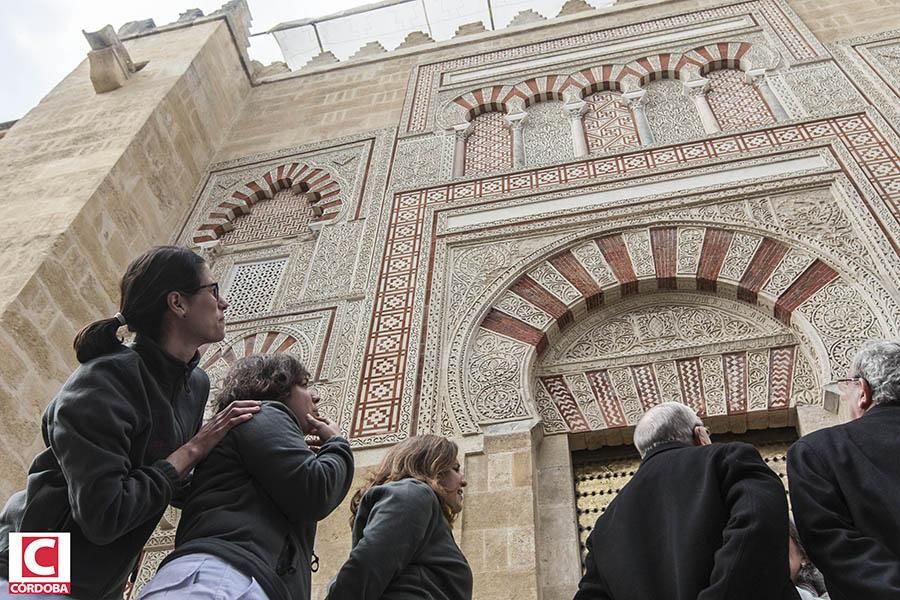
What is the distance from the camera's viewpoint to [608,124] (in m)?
4.86

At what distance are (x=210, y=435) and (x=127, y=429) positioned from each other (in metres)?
0.16

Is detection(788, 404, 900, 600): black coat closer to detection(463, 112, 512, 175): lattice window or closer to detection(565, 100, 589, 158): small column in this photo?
detection(565, 100, 589, 158): small column

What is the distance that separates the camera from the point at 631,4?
5887mm

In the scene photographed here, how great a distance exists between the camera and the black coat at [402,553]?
4.60 feet

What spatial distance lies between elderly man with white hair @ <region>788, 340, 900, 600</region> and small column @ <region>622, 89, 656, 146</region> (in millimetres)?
3177

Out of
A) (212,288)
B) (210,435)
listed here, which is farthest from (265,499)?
(212,288)

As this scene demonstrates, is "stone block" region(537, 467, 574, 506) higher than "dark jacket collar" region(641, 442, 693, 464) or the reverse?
higher

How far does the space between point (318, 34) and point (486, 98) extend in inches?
106

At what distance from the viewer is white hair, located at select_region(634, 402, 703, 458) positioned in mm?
1628

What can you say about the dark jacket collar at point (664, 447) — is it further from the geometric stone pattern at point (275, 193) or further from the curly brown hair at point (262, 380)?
the geometric stone pattern at point (275, 193)

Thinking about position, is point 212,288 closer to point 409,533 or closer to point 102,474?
point 102,474

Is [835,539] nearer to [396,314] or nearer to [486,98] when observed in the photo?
[396,314]

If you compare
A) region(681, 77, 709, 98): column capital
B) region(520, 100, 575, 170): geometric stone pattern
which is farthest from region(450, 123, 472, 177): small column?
region(681, 77, 709, 98): column capital

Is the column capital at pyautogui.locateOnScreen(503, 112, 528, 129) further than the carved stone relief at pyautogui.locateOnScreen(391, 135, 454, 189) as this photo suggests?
Yes
